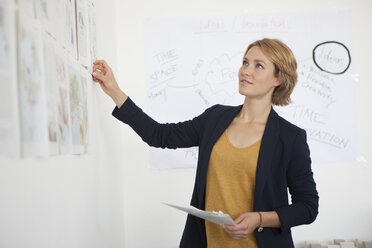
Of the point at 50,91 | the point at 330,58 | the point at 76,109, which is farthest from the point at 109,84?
the point at 330,58

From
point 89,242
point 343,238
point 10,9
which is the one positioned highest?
point 10,9

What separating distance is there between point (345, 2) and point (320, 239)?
1.45 m

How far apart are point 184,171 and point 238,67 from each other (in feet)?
2.31

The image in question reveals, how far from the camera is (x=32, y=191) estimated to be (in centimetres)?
79

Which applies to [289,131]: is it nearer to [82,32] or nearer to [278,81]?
[278,81]

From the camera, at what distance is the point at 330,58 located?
237 centimetres

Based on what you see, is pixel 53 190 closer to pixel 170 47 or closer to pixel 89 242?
pixel 89 242

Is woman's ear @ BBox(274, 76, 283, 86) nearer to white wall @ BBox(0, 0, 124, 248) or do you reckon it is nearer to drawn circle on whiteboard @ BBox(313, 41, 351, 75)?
white wall @ BBox(0, 0, 124, 248)

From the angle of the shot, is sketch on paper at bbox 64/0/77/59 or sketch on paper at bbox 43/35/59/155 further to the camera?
sketch on paper at bbox 64/0/77/59

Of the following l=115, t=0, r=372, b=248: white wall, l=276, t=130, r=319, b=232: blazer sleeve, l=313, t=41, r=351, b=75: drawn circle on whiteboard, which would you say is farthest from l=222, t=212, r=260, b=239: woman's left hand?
l=313, t=41, r=351, b=75: drawn circle on whiteboard

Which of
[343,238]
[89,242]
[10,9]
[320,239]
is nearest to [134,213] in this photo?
[89,242]

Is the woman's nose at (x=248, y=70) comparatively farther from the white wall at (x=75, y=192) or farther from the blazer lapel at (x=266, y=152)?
the white wall at (x=75, y=192)

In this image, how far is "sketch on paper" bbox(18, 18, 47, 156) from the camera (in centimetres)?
69

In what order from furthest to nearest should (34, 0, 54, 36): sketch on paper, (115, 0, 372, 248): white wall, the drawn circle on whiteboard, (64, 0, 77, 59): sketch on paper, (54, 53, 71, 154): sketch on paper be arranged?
the drawn circle on whiteboard
(115, 0, 372, 248): white wall
(64, 0, 77, 59): sketch on paper
(54, 53, 71, 154): sketch on paper
(34, 0, 54, 36): sketch on paper
